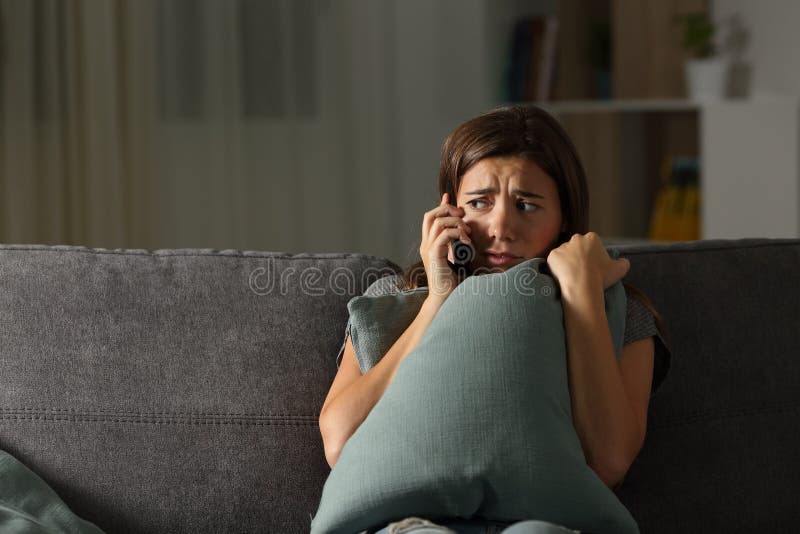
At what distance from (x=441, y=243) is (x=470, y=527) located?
39 centimetres

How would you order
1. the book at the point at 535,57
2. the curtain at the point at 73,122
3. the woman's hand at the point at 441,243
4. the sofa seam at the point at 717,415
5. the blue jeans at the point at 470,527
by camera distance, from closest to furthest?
the blue jeans at the point at 470,527, the woman's hand at the point at 441,243, the sofa seam at the point at 717,415, the curtain at the point at 73,122, the book at the point at 535,57

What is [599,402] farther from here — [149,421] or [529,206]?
[149,421]

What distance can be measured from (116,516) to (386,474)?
493 mm

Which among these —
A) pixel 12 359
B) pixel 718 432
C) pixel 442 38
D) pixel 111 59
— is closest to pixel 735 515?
pixel 718 432

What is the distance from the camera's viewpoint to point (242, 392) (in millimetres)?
1474

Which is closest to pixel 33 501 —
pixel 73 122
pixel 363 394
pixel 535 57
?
pixel 363 394

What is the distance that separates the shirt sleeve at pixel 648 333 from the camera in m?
1.38

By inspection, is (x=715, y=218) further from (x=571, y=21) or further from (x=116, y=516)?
(x=116, y=516)

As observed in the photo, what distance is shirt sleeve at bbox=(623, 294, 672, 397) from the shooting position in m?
1.38

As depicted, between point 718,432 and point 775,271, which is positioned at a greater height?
point 775,271

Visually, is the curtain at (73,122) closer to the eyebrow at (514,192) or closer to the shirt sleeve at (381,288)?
Answer: the shirt sleeve at (381,288)

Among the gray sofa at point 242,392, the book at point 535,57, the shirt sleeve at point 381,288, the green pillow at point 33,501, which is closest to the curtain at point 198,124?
the book at point 535,57

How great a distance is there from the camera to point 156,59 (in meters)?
3.17

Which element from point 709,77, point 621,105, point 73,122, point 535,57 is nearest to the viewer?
point 73,122
